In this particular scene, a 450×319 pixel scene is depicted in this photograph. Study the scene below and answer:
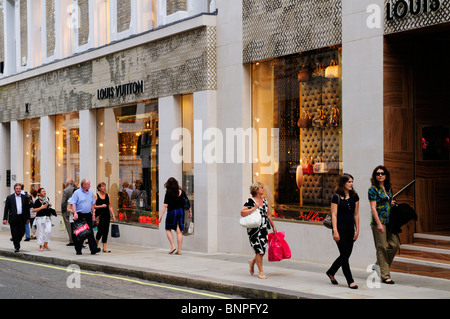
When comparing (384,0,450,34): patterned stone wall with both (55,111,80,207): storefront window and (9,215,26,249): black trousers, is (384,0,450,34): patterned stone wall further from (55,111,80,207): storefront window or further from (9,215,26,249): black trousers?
(55,111,80,207): storefront window

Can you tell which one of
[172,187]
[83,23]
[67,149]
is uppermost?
[83,23]

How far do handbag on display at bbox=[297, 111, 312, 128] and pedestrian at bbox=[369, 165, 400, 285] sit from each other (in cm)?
413

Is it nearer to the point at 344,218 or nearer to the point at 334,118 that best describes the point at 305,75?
the point at 334,118

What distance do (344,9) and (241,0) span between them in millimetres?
3720

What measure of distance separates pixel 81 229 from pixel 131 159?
4879 millimetres

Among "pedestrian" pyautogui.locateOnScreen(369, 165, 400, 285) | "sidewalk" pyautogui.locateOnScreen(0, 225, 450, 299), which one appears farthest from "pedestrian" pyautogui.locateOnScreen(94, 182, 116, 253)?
"pedestrian" pyautogui.locateOnScreen(369, 165, 400, 285)

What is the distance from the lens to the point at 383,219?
40.3 feet

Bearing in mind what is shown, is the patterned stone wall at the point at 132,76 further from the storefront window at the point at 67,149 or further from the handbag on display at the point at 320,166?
the handbag on display at the point at 320,166

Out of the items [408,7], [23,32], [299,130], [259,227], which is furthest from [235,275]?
[23,32]

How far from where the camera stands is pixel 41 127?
27.9 meters

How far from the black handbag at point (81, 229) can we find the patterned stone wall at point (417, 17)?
8623 millimetres

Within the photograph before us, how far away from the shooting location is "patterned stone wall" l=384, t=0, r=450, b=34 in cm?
1270

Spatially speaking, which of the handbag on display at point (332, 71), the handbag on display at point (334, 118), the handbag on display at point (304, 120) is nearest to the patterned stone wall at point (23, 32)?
the handbag on display at point (304, 120)
